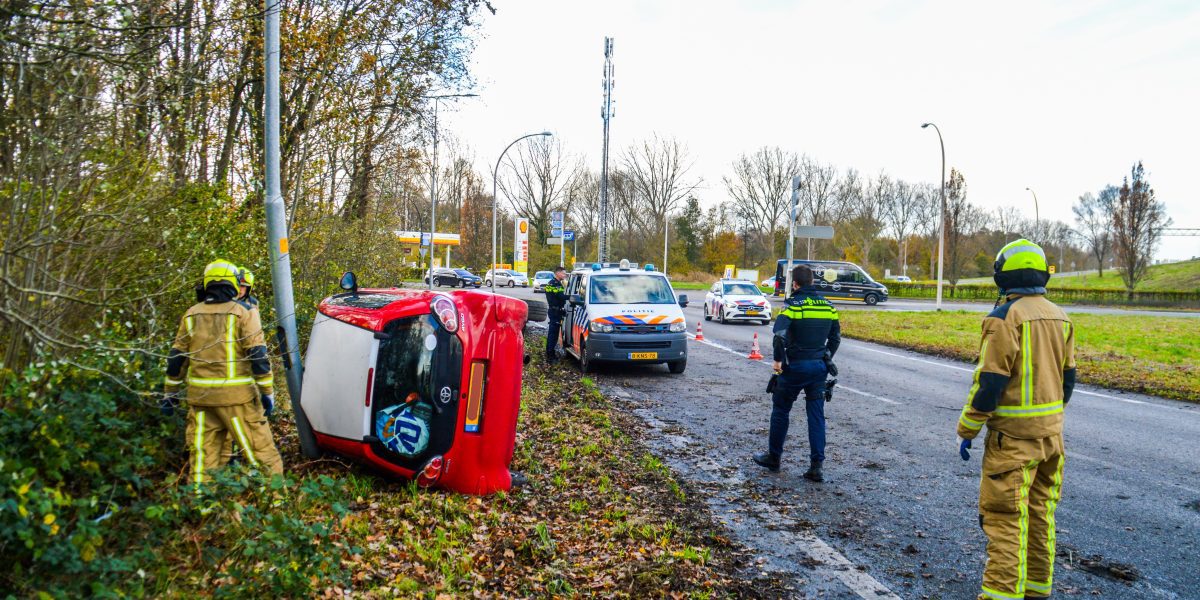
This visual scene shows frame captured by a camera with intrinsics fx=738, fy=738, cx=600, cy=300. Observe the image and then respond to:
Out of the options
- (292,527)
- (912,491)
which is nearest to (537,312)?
(912,491)

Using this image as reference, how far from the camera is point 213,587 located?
10.9 ft

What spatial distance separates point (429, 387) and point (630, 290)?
8.17 meters

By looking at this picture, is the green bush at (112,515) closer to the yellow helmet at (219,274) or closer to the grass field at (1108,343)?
the yellow helmet at (219,274)

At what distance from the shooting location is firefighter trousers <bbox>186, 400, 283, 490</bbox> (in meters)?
4.61

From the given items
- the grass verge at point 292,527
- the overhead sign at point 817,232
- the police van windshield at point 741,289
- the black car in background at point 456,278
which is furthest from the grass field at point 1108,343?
the black car in background at point 456,278

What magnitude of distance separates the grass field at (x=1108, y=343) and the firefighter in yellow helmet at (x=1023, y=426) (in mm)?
9505

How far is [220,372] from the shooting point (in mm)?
4641

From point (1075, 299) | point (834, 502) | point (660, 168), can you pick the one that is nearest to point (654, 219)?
point (660, 168)

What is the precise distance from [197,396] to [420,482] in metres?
1.54

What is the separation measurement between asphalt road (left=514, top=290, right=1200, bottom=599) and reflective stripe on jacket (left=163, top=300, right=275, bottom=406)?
3.40 metres

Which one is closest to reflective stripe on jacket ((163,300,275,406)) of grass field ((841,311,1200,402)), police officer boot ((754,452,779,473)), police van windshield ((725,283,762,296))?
police officer boot ((754,452,779,473))

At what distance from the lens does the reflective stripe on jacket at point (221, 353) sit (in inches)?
180

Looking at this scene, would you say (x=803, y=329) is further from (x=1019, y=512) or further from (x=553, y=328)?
(x=553, y=328)

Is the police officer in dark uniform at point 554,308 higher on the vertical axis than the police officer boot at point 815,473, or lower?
higher
